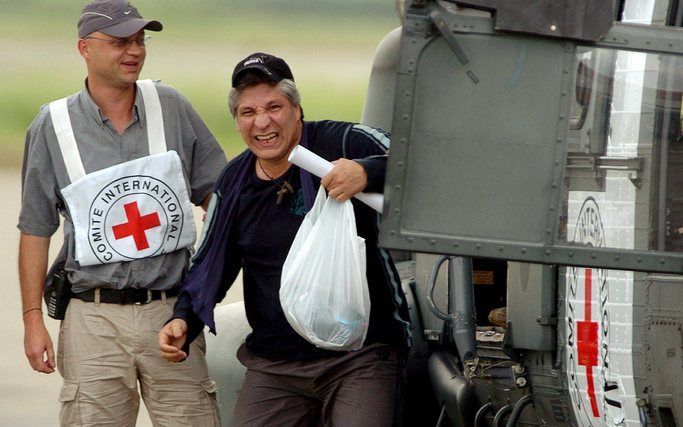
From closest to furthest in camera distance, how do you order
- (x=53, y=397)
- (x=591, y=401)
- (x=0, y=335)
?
(x=591, y=401), (x=53, y=397), (x=0, y=335)

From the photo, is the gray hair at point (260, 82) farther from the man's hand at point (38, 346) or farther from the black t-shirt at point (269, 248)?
the man's hand at point (38, 346)

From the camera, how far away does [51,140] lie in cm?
500

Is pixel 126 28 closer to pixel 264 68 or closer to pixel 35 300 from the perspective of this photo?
pixel 264 68

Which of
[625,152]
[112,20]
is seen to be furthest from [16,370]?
[625,152]

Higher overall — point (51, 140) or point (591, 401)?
point (51, 140)

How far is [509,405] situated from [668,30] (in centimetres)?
181

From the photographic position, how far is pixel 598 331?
13.5 ft

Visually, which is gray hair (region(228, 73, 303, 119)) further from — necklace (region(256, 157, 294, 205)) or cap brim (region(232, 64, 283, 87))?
necklace (region(256, 157, 294, 205))

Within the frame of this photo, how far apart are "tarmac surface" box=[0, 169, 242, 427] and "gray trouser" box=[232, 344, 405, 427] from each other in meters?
4.67

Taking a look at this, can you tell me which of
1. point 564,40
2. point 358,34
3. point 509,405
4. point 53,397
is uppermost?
point 358,34

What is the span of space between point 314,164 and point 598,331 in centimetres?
90

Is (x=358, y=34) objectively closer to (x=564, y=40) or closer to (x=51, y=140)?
(x=51, y=140)

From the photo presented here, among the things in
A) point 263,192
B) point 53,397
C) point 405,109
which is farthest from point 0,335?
point 405,109

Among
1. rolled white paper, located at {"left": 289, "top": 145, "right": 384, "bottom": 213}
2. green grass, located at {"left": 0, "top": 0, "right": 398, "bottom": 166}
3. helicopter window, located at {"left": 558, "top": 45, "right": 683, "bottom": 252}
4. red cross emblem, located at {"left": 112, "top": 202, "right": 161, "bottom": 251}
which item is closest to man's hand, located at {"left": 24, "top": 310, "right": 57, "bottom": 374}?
red cross emblem, located at {"left": 112, "top": 202, "right": 161, "bottom": 251}
